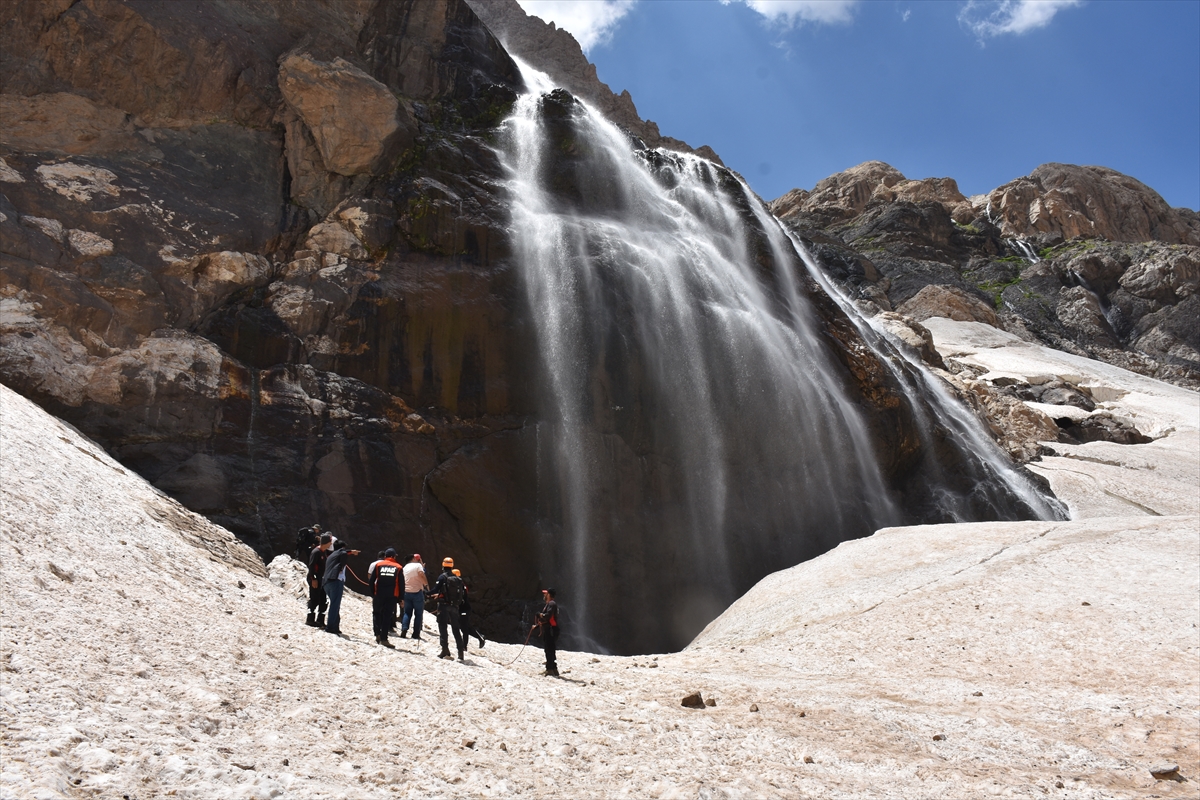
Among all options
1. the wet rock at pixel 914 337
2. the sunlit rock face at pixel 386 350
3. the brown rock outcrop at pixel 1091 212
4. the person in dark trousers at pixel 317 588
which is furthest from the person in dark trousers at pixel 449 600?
the brown rock outcrop at pixel 1091 212

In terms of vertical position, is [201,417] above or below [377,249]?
below

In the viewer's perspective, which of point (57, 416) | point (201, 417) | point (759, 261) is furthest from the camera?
point (759, 261)

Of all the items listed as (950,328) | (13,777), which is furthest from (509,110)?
(950,328)

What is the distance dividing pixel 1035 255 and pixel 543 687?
89.7 m

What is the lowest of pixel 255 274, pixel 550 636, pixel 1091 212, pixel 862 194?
pixel 550 636

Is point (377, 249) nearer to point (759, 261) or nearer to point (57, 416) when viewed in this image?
point (57, 416)

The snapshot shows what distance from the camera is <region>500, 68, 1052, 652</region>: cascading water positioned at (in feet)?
73.5

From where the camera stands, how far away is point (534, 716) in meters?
8.29

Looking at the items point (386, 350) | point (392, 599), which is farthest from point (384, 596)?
point (386, 350)

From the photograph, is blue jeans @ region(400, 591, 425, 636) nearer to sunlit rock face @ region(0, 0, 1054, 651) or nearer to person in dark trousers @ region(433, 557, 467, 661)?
person in dark trousers @ region(433, 557, 467, 661)

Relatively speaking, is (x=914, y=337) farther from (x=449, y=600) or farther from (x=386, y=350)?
(x=449, y=600)

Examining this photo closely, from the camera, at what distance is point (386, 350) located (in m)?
22.8

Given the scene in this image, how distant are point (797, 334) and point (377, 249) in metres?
14.7

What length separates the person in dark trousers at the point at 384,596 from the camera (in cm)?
1128
